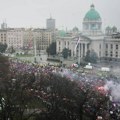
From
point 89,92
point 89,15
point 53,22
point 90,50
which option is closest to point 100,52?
point 90,50

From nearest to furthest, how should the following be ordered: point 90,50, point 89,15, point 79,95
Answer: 1. point 79,95
2. point 90,50
3. point 89,15

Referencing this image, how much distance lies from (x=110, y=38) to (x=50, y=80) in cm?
2311

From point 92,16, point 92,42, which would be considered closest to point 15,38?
point 92,16

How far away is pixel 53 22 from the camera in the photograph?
72375 mm

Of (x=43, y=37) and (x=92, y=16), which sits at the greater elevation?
(x=92, y=16)

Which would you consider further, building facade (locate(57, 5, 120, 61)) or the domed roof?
the domed roof

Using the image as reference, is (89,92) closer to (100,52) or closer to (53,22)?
(100,52)

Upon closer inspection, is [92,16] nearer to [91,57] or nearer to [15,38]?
[91,57]

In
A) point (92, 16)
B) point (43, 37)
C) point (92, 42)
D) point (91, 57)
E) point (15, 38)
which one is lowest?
A: point (91, 57)

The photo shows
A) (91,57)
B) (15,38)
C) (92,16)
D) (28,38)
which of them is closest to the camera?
(91,57)

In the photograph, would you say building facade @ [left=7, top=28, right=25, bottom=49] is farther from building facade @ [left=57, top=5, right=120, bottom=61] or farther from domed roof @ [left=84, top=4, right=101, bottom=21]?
domed roof @ [left=84, top=4, right=101, bottom=21]

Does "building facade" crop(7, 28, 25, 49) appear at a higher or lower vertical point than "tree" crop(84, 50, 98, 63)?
higher

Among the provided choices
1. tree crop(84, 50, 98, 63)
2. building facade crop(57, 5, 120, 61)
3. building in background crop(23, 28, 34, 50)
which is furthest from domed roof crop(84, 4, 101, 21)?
building in background crop(23, 28, 34, 50)

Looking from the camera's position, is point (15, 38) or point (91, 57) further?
point (15, 38)
